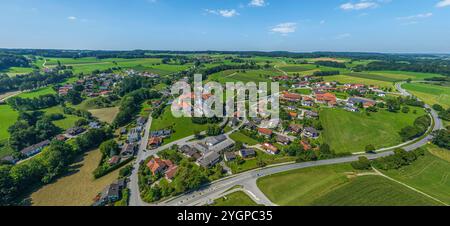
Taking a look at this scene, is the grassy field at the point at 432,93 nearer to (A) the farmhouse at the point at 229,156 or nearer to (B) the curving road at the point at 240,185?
(B) the curving road at the point at 240,185

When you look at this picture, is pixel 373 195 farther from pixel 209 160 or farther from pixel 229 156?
pixel 209 160

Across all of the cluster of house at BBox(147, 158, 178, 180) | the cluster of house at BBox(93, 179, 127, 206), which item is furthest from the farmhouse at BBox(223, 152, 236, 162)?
the cluster of house at BBox(93, 179, 127, 206)

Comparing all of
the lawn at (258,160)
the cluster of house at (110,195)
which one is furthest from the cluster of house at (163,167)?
the lawn at (258,160)

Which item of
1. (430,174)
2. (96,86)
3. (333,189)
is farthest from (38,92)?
(430,174)

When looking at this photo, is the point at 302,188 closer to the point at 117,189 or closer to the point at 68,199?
the point at 117,189

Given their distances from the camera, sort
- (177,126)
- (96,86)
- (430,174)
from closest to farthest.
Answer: (430,174), (177,126), (96,86)

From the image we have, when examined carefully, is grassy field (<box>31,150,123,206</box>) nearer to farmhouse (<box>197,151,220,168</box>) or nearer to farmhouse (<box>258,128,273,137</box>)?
farmhouse (<box>197,151,220,168</box>)
